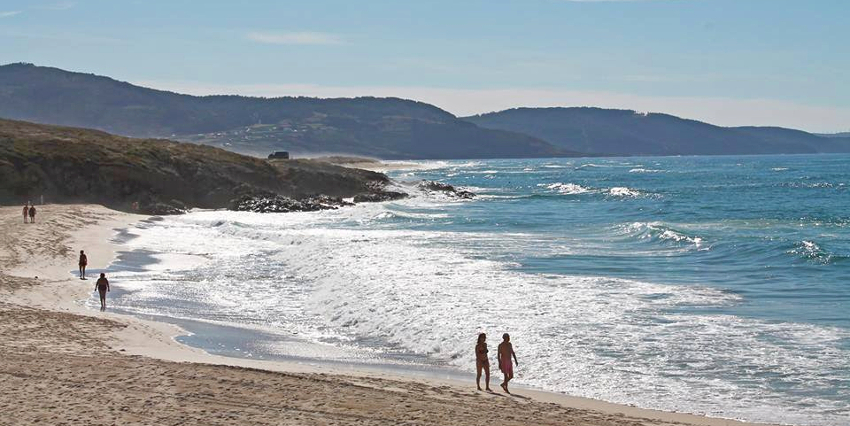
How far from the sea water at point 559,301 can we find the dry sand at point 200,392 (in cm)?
139

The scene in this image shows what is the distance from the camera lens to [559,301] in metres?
22.7

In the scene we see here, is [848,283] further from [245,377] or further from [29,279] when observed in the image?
[29,279]

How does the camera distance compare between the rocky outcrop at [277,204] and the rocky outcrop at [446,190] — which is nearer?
the rocky outcrop at [277,204]

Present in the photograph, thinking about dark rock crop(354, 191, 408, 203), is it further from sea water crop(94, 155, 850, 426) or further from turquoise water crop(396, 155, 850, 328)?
sea water crop(94, 155, 850, 426)

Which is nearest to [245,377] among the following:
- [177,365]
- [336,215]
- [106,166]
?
[177,365]

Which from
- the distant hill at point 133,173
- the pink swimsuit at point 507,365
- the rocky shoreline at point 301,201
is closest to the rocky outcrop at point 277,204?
the rocky shoreline at point 301,201

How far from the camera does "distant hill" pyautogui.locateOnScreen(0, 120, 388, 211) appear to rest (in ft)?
183

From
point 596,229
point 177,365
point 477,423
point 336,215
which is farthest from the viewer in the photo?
point 336,215

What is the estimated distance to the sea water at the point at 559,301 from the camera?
1584 cm

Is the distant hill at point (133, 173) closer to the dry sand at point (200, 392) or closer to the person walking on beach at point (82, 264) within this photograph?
the person walking on beach at point (82, 264)

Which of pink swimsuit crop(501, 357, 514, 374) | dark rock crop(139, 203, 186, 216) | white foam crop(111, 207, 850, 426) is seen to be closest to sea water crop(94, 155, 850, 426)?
A: white foam crop(111, 207, 850, 426)

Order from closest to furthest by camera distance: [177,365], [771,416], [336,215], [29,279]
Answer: [771,416] < [177,365] < [29,279] < [336,215]

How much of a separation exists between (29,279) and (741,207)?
46.3 metres

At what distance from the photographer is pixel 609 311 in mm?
21281
